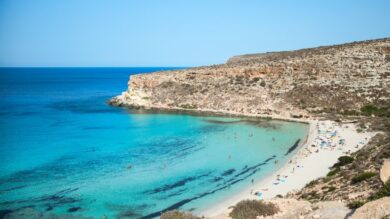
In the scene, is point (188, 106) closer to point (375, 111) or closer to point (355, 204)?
point (375, 111)

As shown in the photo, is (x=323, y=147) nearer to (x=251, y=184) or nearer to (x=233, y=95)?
(x=251, y=184)

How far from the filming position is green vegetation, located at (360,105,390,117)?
54.2 metres

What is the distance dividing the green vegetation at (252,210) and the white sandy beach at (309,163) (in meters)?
1.63

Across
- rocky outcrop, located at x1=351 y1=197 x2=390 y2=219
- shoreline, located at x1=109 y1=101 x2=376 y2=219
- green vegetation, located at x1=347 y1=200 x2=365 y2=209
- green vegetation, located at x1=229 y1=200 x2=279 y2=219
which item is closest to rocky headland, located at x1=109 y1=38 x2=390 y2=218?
shoreline, located at x1=109 y1=101 x2=376 y2=219

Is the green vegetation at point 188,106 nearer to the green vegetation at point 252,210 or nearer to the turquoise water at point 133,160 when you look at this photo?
the turquoise water at point 133,160

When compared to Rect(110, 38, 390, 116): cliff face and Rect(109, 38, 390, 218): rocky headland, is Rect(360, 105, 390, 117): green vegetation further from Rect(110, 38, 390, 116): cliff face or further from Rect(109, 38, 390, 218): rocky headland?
Rect(110, 38, 390, 116): cliff face

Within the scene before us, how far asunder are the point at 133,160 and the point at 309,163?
16432 mm

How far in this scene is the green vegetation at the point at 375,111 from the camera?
5417 centimetres

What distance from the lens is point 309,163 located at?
33031 millimetres

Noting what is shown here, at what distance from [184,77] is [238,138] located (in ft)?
118

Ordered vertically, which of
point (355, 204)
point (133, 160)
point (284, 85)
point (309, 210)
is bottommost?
point (133, 160)

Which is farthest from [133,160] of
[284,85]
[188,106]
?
[284,85]

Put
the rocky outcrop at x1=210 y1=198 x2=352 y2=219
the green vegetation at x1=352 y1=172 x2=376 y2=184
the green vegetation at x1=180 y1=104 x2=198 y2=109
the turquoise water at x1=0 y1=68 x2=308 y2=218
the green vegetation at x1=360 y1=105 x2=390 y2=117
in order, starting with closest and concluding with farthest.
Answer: the rocky outcrop at x1=210 y1=198 x2=352 y2=219, the green vegetation at x1=352 y1=172 x2=376 y2=184, the turquoise water at x1=0 y1=68 x2=308 y2=218, the green vegetation at x1=360 y1=105 x2=390 y2=117, the green vegetation at x1=180 y1=104 x2=198 y2=109

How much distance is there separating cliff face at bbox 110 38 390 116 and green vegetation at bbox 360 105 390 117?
1280 mm
